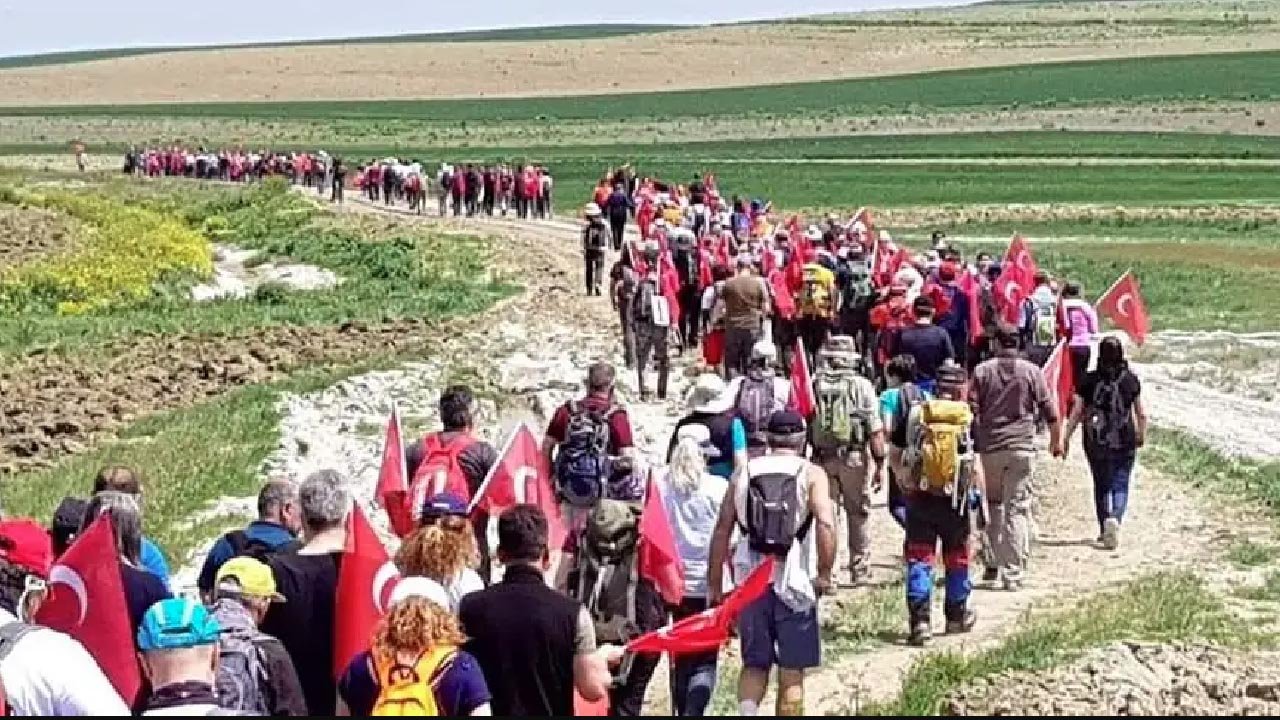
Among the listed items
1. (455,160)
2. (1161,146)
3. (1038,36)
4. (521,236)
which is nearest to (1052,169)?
(1161,146)

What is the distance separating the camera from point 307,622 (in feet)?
29.2

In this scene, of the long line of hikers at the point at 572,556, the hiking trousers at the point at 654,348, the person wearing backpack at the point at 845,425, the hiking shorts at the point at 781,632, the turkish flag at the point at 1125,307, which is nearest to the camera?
the long line of hikers at the point at 572,556

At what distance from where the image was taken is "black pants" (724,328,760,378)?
19.7 meters

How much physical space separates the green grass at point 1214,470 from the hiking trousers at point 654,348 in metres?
4.85

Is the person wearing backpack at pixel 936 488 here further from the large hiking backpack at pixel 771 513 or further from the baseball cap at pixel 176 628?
the baseball cap at pixel 176 628

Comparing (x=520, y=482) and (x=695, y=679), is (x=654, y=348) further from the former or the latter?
(x=695, y=679)

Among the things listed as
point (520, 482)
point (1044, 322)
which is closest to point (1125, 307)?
point (1044, 322)

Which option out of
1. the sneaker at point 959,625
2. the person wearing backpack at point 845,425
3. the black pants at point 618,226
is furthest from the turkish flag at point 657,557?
the black pants at point 618,226

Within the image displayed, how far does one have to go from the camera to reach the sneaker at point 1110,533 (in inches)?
653

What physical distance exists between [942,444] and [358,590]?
4.95m

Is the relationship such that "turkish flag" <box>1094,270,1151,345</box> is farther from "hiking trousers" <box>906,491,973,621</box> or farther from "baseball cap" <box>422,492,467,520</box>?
"baseball cap" <box>422,492,467,520</box>

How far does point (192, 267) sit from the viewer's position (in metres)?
44.6

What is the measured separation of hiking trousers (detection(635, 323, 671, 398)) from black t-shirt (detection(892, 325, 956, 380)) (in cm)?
660

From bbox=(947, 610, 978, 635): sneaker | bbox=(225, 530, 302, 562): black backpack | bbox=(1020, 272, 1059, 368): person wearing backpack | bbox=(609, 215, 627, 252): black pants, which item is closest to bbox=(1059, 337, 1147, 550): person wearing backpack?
bbox=(1020, 272, 1059, 368): person wearing backpack
